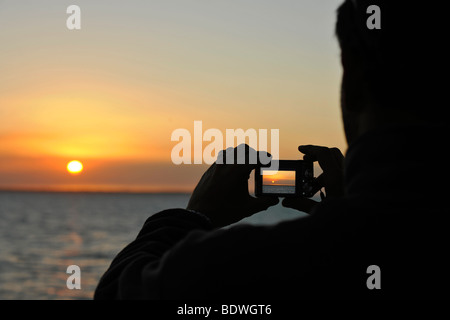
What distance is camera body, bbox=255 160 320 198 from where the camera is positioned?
8.50 feet

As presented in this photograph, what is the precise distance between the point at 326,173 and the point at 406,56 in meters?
1.16

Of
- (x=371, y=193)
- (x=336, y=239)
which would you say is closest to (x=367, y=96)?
(x=371, y=193)

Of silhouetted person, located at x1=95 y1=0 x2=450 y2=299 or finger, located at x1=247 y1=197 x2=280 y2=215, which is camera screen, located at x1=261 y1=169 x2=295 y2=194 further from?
silhouetted person, located at x1=95 y1=0 x2=450 y2=299

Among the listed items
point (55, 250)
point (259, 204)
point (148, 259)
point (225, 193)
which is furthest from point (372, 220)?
point (55, 250)

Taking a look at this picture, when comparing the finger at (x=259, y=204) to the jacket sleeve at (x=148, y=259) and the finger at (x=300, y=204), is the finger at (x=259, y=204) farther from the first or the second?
the jacket sleeve at (x=148, y=259)

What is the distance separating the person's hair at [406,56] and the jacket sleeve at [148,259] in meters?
0.57

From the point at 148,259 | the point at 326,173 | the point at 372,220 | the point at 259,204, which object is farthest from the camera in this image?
the point at 326,173

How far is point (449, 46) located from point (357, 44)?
0.21 m

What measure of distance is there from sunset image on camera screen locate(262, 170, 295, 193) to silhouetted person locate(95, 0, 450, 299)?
3.65ft

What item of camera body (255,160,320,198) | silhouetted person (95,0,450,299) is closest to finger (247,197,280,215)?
camera body (255,160,320,198)

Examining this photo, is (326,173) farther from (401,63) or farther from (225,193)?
(401,63)

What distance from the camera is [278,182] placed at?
8.69 feet

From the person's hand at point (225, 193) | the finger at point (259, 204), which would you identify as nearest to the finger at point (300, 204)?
the finger at point (259, 204)
